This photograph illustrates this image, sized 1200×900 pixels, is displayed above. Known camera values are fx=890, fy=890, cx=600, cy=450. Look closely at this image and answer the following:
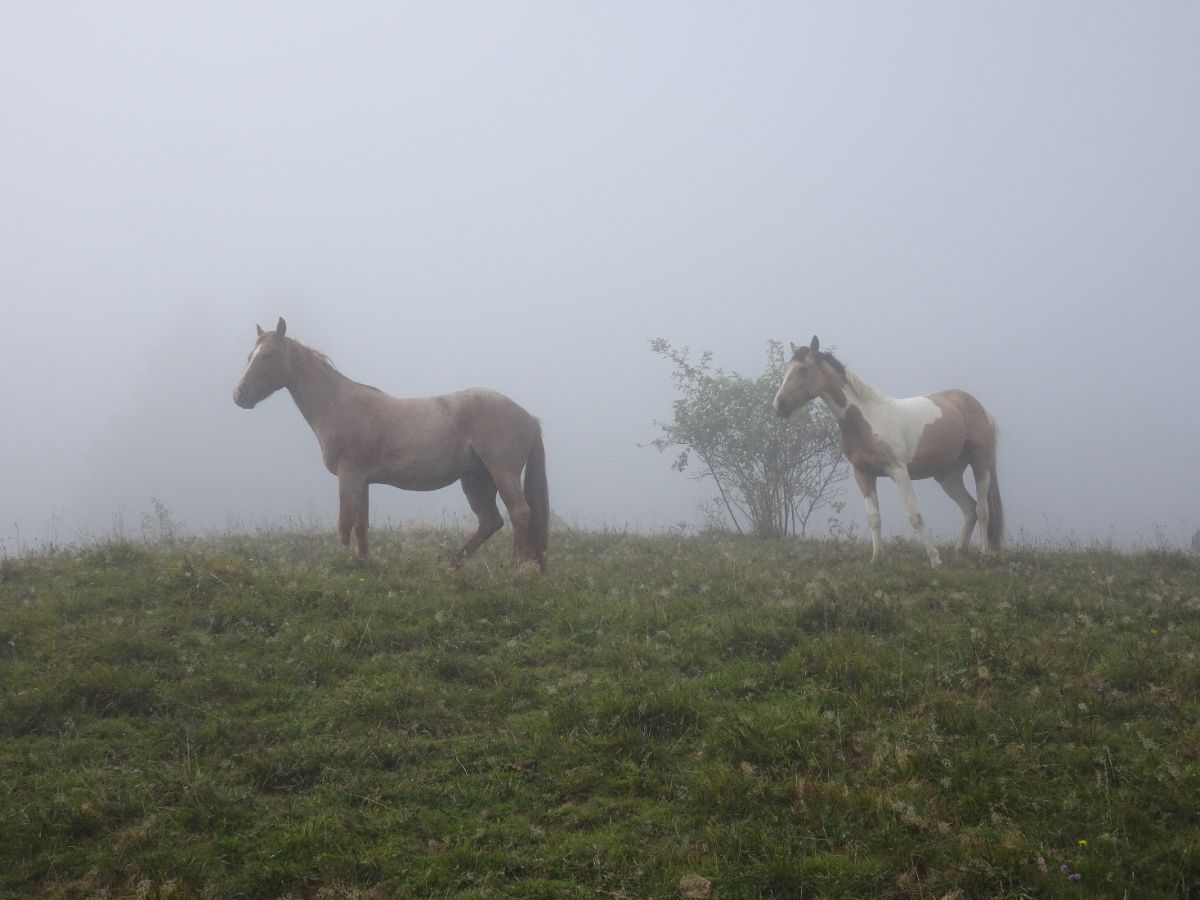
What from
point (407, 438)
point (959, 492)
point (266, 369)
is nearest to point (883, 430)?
point (959, 492)

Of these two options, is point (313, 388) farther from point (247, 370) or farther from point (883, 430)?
point (883, 430)

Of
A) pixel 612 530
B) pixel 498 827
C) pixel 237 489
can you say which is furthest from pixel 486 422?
pixel 237 489

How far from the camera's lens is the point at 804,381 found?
12.8m

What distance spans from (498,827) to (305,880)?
0.98 meters

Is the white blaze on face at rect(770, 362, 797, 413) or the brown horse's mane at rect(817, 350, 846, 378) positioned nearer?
the white blaze on face at rect(770, 362, 797, 413)

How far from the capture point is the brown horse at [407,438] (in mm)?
10586

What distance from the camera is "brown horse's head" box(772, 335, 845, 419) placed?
41.8 ft

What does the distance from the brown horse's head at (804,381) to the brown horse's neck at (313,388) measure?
19.8 ft

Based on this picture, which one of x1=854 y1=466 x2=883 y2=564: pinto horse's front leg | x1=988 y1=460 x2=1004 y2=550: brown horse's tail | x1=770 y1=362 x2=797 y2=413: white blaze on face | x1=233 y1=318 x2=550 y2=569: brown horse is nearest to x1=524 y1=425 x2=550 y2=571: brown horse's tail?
x1=233 y1=318 x2=550 y2=569: brown horse

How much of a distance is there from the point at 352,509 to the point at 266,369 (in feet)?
6.69

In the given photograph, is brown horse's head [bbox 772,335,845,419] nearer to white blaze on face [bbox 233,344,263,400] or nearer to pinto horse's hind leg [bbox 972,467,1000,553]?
pinto horse's hind leg [bbox 972,467,1000,553]

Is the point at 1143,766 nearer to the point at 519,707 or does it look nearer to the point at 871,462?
the point at 519,707

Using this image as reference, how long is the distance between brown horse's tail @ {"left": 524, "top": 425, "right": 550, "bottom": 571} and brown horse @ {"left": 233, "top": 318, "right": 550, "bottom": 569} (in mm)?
12

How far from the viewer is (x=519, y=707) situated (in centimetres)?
622
